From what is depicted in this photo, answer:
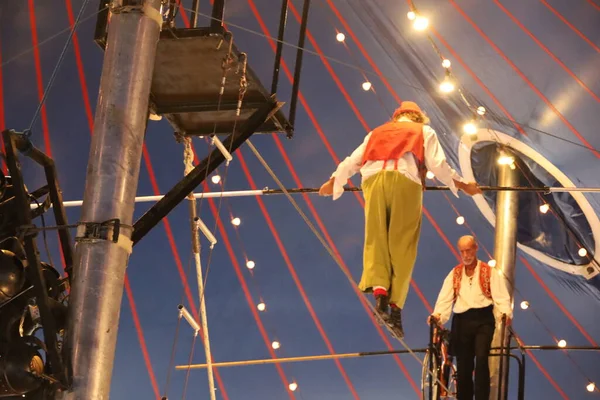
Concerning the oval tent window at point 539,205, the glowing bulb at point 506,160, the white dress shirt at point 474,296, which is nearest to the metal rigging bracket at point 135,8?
the white dress shirt at point 474,296

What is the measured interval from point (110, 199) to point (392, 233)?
1.31 m

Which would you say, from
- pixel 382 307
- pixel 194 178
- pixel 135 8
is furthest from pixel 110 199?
pixel 382 307

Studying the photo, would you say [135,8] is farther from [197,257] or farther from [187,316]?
[197,257]

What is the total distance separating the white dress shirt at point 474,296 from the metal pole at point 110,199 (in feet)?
7.61

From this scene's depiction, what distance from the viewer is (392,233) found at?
11.8 feet

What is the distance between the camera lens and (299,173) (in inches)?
428

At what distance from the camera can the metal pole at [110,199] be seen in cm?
268

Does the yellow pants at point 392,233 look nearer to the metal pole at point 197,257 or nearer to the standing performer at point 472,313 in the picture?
the metal pole at point 197,257

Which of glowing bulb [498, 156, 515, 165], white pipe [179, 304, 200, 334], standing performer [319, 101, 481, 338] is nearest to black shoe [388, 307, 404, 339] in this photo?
standing performer [319, 101, 481, 338]

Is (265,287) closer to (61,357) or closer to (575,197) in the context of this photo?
(575,197)

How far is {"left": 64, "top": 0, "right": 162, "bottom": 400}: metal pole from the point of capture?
8.80 ft

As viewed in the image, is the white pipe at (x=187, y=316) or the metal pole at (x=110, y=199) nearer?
the metal pole at (x=110, y=199)

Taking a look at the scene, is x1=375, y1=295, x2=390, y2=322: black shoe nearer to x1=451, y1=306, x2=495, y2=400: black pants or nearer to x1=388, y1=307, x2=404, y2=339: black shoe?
x1=388, y1=307, x2=404, y2=339: black shoe

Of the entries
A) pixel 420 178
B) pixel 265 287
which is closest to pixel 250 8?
pixel 265 287
